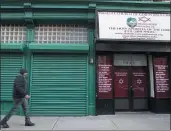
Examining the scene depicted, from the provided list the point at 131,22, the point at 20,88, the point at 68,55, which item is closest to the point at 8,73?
the point at 68,55

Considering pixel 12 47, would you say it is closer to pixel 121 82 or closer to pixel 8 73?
pixel 8 73

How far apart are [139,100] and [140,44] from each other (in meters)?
2.45

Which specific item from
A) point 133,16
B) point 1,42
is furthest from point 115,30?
point 1,42

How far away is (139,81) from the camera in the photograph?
12.2 metres

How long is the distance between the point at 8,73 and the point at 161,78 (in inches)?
244

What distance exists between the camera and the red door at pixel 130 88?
12.1m

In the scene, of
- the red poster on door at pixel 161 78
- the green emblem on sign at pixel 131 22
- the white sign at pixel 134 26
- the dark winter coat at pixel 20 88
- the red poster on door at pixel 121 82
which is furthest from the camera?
the red poster on door at pixel 121 82

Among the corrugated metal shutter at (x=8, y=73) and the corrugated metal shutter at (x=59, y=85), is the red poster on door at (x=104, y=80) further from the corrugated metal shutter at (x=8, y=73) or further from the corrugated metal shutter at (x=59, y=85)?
the corrugated metal shutter at (x=8, y=73)

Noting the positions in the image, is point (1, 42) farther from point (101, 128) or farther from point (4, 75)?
point (101, 128)

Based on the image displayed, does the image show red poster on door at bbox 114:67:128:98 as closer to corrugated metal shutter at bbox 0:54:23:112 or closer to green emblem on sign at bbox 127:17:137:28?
green emblem on sign at bbox 127:17:137:28

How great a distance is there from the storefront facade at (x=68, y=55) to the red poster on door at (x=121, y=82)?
327mm

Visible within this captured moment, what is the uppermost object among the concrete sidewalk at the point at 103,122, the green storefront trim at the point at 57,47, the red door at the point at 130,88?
the green storefront trim at the point at 57,47

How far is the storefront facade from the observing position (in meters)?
11.1

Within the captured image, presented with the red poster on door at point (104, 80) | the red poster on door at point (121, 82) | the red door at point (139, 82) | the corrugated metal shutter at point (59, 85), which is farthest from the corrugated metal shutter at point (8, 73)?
the red door at point (139, 82)
